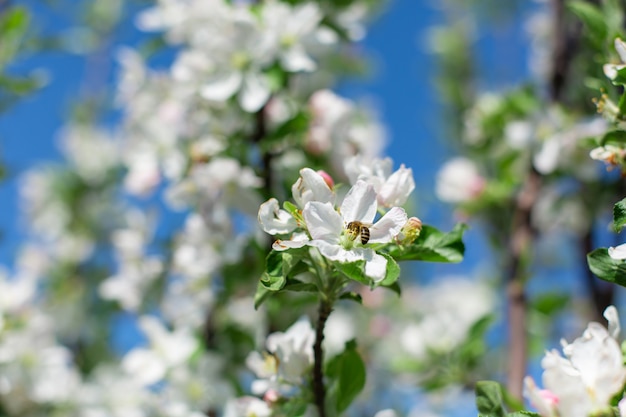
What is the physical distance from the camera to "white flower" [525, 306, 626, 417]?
0.85 m

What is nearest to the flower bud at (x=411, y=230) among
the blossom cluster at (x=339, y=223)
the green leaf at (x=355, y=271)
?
the blossom cluster at (x=339, y=223)

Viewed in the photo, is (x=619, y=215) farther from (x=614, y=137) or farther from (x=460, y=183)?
(x=460, y=183)

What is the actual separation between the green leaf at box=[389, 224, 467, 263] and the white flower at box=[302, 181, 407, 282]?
103 millimetres

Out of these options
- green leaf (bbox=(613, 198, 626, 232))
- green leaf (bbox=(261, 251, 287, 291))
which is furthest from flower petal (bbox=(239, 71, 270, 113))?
green leaf (bbox=(613, 198, 626, 232))

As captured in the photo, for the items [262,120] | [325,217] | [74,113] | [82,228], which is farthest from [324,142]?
[74,113]

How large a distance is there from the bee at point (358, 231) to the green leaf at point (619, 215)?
343 mm

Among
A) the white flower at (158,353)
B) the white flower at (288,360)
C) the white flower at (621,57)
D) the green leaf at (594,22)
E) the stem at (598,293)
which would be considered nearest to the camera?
the white flower at (621,57)

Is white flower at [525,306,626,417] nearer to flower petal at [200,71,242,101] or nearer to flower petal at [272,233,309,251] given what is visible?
flower petal at [272,233,309,251]

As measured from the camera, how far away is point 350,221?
1.01 m

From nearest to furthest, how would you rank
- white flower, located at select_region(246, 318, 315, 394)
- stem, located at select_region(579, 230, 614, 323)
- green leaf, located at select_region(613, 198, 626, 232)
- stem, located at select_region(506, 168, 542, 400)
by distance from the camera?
green leaf, located at select_region(613, 198, 626, 232) < white flower, located at select_region(246, 318, 315, 394) < stem, located at select_region(506, 168, 542, 400) < stem, located at select_region(579, 230, 614, 323)

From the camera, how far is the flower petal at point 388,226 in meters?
1.00

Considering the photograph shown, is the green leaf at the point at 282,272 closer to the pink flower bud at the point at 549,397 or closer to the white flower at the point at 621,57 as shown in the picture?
the pink flower bud at the point at 549,397

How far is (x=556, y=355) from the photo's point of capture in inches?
37.1

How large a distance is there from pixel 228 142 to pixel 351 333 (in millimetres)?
1335
